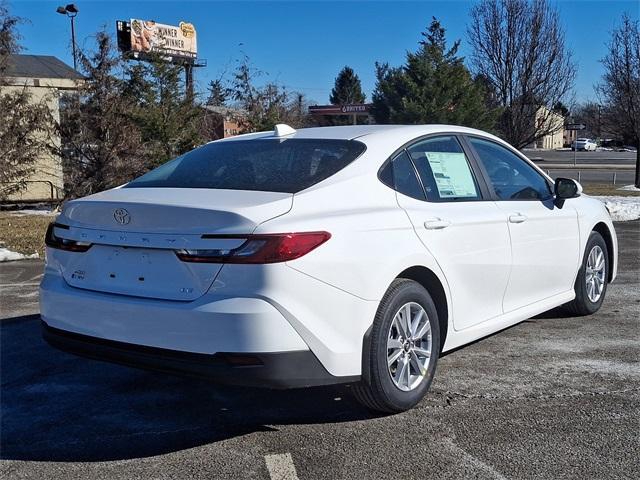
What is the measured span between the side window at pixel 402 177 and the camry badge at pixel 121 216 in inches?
55.7

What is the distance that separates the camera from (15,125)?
45.8 ft

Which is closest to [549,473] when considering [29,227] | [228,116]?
[29,227]

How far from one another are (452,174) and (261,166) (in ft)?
4.31

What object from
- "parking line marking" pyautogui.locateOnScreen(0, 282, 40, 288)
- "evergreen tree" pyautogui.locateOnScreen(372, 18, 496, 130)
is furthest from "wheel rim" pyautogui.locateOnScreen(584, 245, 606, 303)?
"evergreen tree" pyautogui.locateOnScreen(372, 18, 496, 130)

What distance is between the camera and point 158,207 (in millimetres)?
3477

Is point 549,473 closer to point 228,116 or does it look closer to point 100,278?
point 100,278

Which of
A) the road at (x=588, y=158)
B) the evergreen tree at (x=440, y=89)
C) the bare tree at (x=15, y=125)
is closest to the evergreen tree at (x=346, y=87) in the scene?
the road at (x=588, y=158)

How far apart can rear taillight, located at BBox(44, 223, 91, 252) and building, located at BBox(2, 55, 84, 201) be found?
38.1 ft

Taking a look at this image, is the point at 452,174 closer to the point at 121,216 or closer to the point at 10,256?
the point at 121,216

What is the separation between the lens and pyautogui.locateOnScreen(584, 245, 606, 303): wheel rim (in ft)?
19.9

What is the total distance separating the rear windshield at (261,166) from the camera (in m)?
3.81

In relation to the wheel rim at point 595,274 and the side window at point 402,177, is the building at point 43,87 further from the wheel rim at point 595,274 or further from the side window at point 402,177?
the side window at point 402,177

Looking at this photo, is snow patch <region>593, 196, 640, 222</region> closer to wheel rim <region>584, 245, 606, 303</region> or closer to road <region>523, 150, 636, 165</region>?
wheel rim <region>584, 245, 606, 303</region>

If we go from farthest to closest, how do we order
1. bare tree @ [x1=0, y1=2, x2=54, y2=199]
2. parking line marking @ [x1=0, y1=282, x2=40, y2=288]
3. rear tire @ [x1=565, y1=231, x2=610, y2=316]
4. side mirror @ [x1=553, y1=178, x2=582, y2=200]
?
bare tree @ [x1=0, y1=2, x2=54, y2=199] → parking line marking @ [x1=0, y1=282, x2=40, y2=288] → rear tire @ [x1=565, y1=231, x2=610, y2=316] → side mirror @ [x1=553, y1=178, x2=582, y2=200]
